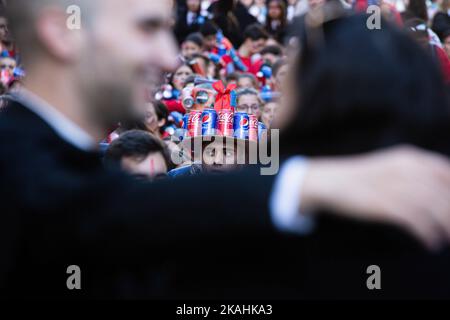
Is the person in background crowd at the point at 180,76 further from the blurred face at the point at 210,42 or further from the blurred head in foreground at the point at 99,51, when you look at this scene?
the blurred head in foreground at the point at 99,51

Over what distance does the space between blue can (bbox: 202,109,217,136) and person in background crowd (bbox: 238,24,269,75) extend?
4127mm

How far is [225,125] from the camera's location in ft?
16.4

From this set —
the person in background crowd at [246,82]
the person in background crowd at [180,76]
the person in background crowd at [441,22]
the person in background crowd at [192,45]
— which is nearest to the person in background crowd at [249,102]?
the person in background crowd at [246,82]

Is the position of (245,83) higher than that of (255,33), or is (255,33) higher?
(255,33)

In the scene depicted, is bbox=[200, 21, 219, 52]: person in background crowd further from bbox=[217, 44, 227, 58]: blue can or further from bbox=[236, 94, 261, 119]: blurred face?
bbox=[236, 94, 261, 119]: blurred face

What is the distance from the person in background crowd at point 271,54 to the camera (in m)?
8.86

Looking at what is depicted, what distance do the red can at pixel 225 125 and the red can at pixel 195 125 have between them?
123 mm

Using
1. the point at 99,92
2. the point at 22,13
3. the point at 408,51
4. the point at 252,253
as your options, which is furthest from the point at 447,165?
the point at 22,13

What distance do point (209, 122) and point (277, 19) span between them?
5492 millimetres

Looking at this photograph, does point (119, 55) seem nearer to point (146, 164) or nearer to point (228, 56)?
point (146, 164)

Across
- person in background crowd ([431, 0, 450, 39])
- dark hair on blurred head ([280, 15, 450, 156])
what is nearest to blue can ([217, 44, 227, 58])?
person in background crowd ([431, 0, 450, 39])

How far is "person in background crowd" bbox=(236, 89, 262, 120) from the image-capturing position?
6.91 m

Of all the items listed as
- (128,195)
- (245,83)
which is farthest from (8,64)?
(128,195)

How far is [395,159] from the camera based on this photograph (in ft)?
4.21
